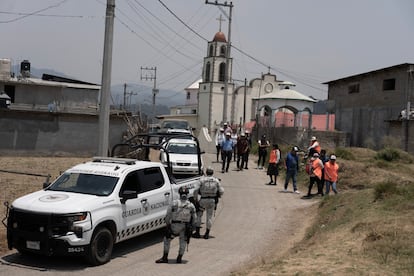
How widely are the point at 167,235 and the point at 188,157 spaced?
35.6 ft

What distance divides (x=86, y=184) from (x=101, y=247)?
1.54 m

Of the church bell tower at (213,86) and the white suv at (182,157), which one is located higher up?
Answer: the church bell tower at (213,86)

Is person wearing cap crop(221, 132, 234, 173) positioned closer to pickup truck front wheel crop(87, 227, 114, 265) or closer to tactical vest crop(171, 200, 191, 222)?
tactical vest crop(171, 200, 191, 222)

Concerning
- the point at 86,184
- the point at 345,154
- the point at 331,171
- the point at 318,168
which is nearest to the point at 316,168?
the point at 318,168

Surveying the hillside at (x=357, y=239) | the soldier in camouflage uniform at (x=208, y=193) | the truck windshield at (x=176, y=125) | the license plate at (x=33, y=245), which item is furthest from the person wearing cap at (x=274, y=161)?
the truck windshield at (x=176, y=125)

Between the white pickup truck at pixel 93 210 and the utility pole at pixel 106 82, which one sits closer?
the white pickup truck at pixel 93 210

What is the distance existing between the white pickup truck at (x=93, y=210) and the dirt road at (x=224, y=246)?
0.39 meters

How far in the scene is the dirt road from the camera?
9.80 m

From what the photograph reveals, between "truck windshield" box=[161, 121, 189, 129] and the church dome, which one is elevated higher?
the church dome

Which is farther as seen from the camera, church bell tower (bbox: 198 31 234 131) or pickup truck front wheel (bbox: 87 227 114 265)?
church bell tower (bbox: 198 31 234 131)

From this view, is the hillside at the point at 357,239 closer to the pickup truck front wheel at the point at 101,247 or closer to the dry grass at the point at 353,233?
the dry grass at the point at 353,233

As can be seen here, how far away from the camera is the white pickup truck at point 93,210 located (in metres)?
9.59

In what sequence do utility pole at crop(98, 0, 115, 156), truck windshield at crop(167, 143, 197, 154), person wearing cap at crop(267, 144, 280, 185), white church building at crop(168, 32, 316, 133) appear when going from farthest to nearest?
white church building at crop(168, 32, 316, 133), truck windshield at crop(167, 143, 197, 154), person wearing cap at crop(267, 144, 280, 185), utility pole at crop(98, 0, 115, 156)

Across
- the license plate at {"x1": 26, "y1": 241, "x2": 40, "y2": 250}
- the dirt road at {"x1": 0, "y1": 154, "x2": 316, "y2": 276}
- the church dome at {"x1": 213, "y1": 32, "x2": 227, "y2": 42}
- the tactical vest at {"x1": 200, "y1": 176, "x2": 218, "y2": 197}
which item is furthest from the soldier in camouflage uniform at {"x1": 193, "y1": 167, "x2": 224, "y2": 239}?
the church dome at {"x1": 213, "y1": 32, "x2": 227, "y2": 42}
